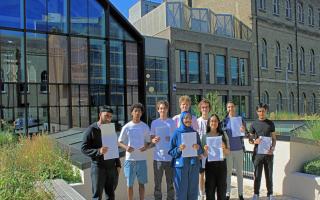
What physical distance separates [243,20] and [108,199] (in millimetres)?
36441

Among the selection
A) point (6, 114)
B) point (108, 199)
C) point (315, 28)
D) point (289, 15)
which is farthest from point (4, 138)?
point (315, 28)

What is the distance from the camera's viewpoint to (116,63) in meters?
28.0

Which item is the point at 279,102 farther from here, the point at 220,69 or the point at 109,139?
the point at 109,139

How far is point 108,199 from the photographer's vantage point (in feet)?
21.3

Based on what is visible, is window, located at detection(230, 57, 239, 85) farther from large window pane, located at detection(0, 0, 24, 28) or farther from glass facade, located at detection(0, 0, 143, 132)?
large window pane, located at detection(0, 0, 24, 28)

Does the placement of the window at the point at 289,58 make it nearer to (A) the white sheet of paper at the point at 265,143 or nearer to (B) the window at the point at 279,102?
(B) the window at the point at 279,102

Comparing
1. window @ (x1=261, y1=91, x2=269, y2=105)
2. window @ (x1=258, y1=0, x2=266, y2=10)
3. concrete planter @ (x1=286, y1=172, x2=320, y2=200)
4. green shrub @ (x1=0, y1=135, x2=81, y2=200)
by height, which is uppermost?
window @ (x1=258, y1=0, x2=266, y2=10)

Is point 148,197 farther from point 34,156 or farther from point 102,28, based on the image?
point 102,28

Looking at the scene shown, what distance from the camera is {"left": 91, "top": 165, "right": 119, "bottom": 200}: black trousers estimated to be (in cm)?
630

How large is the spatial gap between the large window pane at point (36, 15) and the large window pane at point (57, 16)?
0.33 metres

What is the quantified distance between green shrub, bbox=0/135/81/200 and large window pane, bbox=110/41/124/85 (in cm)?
1873

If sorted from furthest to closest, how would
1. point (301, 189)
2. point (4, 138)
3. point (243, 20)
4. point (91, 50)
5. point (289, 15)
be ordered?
point (289, 15) < point (243, 20) < point (91, 50) < point (4, 138) < point (301, 189)

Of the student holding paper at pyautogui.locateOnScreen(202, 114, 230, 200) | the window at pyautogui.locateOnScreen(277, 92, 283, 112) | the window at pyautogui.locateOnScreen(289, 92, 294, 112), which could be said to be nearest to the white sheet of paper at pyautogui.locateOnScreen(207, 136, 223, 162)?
the student holding paper at pyautogui.locateOnScreen(202, 114, 230, 200)

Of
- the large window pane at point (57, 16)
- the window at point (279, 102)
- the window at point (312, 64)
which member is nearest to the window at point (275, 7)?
the window at point (279, 102)
